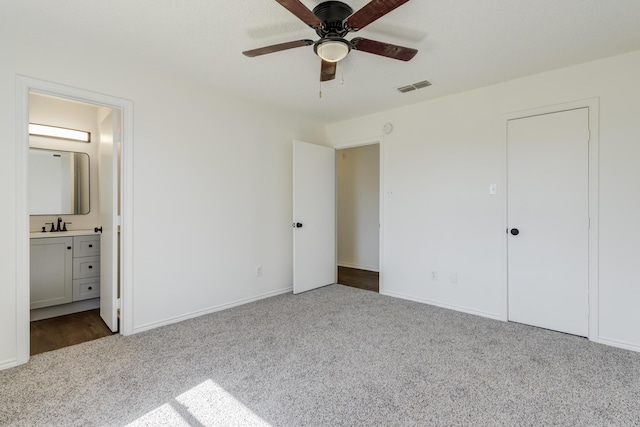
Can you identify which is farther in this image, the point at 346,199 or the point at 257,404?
the point at 346,199

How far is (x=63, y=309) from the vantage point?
136 inches

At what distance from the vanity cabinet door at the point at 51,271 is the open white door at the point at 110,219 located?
630 mm

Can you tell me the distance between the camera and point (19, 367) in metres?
2.19

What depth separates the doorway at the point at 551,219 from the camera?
2.71 metres

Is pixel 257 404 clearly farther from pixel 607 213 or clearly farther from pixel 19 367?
pixel 607 213

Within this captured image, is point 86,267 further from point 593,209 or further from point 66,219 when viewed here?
point 593,209

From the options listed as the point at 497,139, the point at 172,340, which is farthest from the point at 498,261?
the point at 172,340

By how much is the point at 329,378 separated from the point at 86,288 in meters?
3.15

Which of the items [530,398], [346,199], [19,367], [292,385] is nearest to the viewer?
[530,398]

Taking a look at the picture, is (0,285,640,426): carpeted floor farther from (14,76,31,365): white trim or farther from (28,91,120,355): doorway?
(28,91,120,355): doorway

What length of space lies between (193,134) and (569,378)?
373 centimetres

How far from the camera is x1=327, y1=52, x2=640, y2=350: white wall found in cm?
253

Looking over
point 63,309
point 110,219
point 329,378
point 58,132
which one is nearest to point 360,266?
point 329,378

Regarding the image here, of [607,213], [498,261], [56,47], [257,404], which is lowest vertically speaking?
[257,404]
